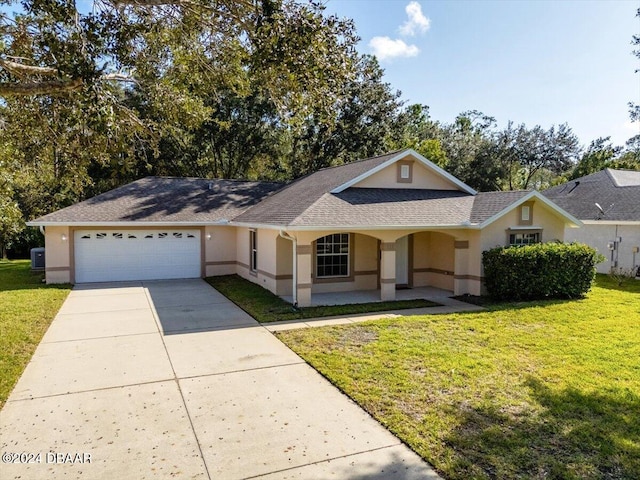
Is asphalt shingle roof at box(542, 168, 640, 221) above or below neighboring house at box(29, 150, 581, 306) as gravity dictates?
above

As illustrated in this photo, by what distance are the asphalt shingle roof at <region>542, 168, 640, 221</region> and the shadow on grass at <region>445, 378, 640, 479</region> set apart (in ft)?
51.5

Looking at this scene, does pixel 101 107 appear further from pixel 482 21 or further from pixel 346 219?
pixel 482 21

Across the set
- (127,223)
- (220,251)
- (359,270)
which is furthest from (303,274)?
(127,223)

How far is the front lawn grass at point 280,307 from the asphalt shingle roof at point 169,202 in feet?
15.8

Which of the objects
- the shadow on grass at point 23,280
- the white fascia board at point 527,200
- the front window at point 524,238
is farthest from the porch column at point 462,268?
the shadow on grass at point 23,280

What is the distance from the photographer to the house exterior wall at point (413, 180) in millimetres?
15228

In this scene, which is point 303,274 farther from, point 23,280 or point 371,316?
point 23,280

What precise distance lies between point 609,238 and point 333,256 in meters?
13.4

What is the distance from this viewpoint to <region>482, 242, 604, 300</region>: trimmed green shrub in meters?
12.6

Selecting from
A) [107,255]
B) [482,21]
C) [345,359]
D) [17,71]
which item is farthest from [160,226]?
[482,21]

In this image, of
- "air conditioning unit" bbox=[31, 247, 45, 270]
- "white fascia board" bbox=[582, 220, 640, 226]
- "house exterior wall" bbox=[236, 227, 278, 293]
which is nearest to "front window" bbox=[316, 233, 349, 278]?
"house exterior wall" bbox=[236, 227, 278, 293]

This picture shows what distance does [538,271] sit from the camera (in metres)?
12.7

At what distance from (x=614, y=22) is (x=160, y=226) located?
16.0 metres

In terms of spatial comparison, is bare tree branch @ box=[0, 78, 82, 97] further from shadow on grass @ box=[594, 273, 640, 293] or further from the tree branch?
shadow on grass @ box=[594, 273, 640, 293]
